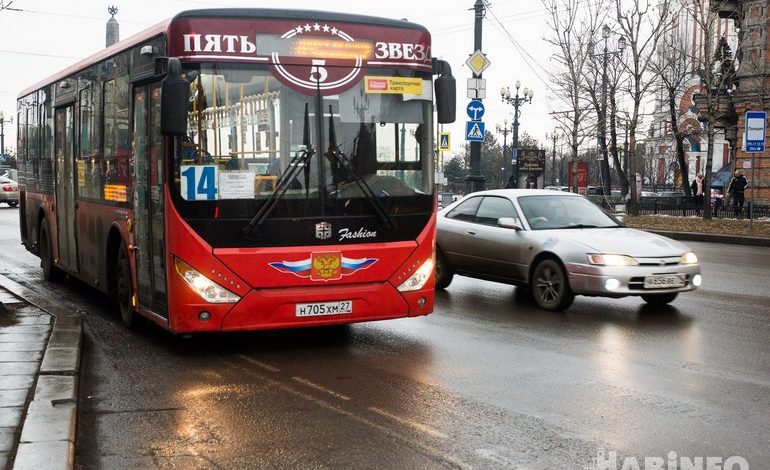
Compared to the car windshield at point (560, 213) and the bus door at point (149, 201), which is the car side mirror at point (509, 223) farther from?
the bus door at point (149, 201)

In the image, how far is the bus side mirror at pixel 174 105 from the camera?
7.49 meters

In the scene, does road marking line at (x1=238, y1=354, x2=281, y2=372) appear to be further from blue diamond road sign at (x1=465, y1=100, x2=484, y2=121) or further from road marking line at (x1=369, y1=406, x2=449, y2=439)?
blue diamond road sign at (x1=465, y1=100, x2=484, y2=121)

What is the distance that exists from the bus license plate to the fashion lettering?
0.56m

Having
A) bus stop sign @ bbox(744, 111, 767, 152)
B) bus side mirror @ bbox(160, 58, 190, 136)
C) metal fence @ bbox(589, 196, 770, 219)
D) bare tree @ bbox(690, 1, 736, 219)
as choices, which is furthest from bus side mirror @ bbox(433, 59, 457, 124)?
metal fence @ bbox(589, 196, 770, 219)

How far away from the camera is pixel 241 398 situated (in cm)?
677

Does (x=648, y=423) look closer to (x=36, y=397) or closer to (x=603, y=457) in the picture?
(x=603, y=457)

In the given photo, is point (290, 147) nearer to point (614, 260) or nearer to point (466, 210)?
point (614, 260)

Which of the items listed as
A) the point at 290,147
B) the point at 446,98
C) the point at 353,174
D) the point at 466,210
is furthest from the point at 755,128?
the point at 290,147

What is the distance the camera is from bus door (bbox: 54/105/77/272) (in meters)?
11.7

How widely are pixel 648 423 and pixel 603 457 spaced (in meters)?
0.88

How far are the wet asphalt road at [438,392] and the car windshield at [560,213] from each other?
4.19ft

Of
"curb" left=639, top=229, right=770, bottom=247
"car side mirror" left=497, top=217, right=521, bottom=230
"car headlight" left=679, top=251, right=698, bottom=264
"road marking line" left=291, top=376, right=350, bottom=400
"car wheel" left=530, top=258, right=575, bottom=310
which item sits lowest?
"curb" left=639, top=229, right=770, bottom=247

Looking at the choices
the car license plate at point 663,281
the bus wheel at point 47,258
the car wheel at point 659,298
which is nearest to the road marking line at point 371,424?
the car license plate at point 663,281

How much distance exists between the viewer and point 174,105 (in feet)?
24.6
